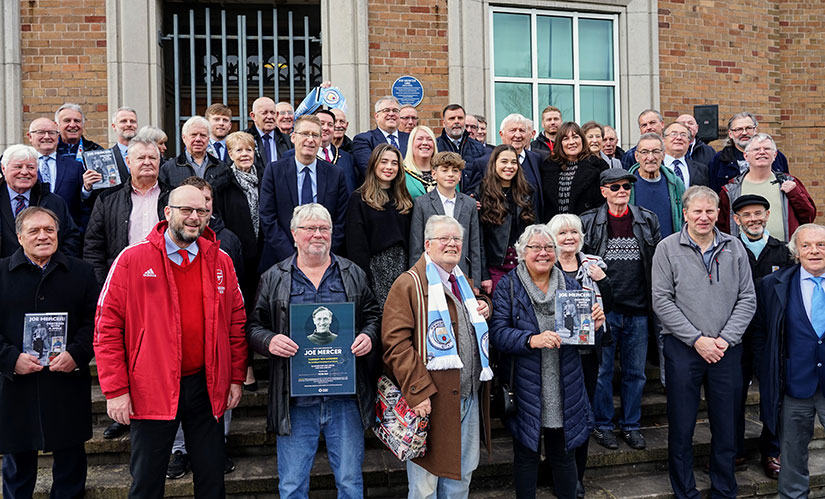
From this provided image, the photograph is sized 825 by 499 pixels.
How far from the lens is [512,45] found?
882 cm

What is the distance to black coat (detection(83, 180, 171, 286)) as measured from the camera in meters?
4.50

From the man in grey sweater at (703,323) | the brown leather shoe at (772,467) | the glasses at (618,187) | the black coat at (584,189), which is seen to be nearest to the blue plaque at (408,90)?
the black coat at (584,189)

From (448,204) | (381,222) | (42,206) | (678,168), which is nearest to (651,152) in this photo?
(678,168)

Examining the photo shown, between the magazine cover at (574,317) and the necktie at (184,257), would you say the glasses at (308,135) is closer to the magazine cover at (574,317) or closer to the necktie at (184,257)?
the necktie at (184,257)

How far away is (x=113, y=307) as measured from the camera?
3367mm

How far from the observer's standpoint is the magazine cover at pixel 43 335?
372cm

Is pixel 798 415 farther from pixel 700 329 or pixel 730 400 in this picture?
pixel 700 329

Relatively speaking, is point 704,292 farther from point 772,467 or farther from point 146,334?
Result: point 146,334

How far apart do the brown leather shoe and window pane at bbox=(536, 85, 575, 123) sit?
18.1 feet

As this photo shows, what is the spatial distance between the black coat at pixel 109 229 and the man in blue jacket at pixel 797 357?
14.2ft

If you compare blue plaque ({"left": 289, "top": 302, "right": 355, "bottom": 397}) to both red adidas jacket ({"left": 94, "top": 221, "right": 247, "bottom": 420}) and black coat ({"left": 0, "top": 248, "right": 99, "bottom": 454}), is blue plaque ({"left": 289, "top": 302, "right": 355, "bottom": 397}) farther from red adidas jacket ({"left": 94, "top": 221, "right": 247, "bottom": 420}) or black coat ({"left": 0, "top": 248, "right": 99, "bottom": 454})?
black coat ({"left": 0, "top": 248, "right": 99, "bottom": 454})

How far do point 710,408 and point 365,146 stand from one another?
11.8 ft

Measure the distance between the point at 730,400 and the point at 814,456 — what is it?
164 centimetres

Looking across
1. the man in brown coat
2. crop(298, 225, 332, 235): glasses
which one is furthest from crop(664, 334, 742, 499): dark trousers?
crop(298, 225, 332, 235): glasses
